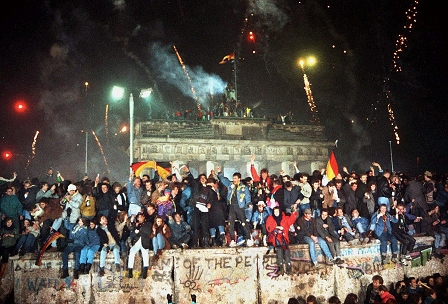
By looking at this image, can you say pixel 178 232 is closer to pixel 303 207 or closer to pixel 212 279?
pixel 212 279

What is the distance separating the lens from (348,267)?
13.6 metres

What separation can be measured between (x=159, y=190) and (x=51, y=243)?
11.7 ft

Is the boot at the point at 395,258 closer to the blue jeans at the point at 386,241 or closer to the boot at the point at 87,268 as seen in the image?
the blue jeans at the point at 386,241

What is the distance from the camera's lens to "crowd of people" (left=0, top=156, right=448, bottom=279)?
473 inches

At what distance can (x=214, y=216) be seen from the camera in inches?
523

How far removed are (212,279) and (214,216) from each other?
195 centimetres

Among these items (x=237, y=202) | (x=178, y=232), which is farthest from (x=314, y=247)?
(x=178, y=232)

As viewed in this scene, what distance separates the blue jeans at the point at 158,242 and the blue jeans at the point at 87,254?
167 centimetres

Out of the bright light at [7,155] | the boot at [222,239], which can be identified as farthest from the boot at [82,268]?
the bright light at [7,155]

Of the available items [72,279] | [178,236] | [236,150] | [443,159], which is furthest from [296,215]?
[236,150]

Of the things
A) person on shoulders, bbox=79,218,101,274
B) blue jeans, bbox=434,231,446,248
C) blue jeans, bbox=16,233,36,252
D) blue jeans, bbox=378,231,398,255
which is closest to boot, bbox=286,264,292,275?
blue jeans, bbox=378,231,398,255

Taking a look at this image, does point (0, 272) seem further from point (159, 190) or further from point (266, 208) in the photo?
point (266, 208)

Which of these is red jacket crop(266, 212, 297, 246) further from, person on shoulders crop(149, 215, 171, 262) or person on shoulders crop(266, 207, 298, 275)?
person on shoulders crop(149, 215, 171, 262)

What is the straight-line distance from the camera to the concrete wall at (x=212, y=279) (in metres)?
11.5
